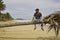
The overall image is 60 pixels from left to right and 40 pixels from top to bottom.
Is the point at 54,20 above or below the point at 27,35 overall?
above

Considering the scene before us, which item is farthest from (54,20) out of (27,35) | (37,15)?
(27,35)

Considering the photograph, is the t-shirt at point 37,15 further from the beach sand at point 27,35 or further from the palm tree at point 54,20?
the beach sand at point 27,35

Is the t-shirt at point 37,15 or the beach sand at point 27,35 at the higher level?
the t-shirt at point 37,15

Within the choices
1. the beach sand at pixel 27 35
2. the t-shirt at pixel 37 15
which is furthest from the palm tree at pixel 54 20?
the beach sand at pixel 27 35

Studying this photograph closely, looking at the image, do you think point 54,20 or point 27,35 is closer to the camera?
point 54,20

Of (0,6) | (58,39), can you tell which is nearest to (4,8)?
(0,6)

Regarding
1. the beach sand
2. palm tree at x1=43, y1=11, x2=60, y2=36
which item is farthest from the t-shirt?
the beach sand

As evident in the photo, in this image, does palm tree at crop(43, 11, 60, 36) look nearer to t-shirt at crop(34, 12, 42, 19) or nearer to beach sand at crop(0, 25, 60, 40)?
t-shirt at crop(34, 12, 42, 19)

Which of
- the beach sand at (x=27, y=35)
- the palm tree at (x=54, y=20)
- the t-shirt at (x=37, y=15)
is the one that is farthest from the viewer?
the beach sand at (x=27, y=35)

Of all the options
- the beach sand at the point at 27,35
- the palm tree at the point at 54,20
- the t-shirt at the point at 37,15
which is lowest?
the beach sand at the point at 27,35

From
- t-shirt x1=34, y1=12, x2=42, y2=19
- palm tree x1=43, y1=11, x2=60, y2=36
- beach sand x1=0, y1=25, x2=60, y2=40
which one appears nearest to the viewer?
palm tree x1=43, y1=11, x2=60, y2=36

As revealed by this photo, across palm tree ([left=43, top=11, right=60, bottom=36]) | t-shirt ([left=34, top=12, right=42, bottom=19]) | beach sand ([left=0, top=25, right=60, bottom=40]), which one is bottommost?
beach sand ([left=0, top=25, right=60, bottom=40])

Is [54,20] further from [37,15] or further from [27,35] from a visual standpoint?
[27,35]

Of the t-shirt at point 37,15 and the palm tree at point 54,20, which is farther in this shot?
the t-shirt at point 37,15
